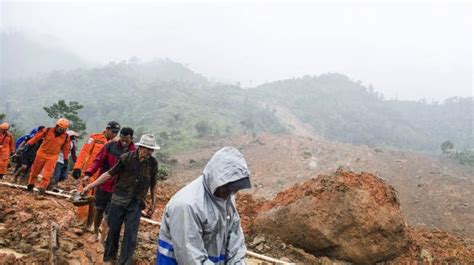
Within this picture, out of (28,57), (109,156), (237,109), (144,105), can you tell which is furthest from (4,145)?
(28,57)

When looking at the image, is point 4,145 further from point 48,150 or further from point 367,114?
point 367,114

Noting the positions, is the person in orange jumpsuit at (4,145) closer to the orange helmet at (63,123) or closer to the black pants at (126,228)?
the orange helmet at (63,123)

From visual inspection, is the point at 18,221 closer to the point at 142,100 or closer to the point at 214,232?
the point at 214,232

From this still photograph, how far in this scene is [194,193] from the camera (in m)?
2.22

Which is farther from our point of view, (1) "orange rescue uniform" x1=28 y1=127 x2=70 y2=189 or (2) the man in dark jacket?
(1) "orange rescue uniform" x1=28 y1=127 x2=70 y2=189

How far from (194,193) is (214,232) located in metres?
0.26

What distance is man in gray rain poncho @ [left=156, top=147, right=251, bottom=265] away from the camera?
2.13m

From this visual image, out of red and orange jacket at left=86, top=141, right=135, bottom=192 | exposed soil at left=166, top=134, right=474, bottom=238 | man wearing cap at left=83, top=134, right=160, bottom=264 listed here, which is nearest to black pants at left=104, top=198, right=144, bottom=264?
man wearing cap at left=83, top=134, right=160, bottom=264

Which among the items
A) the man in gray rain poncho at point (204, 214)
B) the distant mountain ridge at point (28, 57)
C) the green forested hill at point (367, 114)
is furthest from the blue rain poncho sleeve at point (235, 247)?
the distant mountain ridge at point (28, 57)

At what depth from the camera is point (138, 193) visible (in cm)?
461

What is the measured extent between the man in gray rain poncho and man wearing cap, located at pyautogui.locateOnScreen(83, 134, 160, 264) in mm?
2323

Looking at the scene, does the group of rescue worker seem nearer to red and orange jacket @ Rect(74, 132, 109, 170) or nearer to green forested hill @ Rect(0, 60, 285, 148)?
red and orange jacket @ Rect(74, 132, 109, 170)

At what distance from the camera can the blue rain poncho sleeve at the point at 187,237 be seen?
2.11m

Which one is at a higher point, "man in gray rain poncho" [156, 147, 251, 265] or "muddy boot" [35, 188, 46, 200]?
"man in gray rain poncho" [156, 147, 251, 265]
